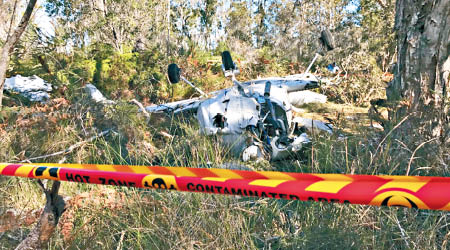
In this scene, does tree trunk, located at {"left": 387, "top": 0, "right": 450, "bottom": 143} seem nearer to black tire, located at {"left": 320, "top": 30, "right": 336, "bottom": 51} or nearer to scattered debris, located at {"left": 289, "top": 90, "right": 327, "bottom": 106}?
black tire, located at {"left": 320, "top": 30, "right": 336, "bottom": 51}

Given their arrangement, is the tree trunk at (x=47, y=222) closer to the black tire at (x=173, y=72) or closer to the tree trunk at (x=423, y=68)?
the tree trunk at (x=423, y=68)

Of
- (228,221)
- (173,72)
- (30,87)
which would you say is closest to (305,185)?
(228,221)

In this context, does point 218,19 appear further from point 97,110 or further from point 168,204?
point 168,204

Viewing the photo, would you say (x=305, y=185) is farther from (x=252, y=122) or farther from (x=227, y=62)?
(x=227, y=62)

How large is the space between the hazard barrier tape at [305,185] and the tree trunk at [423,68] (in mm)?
2705

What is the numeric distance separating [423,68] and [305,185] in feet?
12.3

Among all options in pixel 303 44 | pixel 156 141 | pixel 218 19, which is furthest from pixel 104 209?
pixel 218 19

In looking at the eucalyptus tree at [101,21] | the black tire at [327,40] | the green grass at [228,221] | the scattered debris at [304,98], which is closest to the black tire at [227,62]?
the black tire at [327,40]

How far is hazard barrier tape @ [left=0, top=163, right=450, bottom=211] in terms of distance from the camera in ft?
3.86

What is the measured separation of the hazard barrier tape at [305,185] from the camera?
3.86 ft

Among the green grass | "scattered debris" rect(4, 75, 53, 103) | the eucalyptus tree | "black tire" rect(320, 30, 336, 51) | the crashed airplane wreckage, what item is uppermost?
the eucalyptus tree

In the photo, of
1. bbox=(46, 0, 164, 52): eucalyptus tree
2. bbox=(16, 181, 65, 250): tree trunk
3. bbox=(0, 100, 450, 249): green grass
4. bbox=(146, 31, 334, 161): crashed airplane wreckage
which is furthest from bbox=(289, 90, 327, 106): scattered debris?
bbox=(16, 181, 65, 250): tree trunk

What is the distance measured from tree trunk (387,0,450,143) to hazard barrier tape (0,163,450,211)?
271 centimetres

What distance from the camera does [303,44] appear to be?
23.0 meters
